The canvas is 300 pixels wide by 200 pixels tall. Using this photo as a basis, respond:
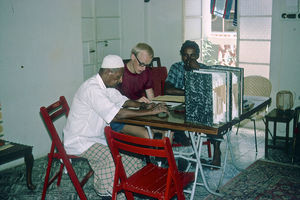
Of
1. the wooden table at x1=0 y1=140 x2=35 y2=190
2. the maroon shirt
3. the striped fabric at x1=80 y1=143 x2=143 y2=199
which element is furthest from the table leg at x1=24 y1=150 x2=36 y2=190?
the maroon shirt

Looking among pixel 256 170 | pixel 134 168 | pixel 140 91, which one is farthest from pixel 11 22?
pixel 256 170

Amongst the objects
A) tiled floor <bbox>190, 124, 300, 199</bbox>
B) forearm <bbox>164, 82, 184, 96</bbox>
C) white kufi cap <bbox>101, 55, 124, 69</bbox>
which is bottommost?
tiled floor <bbox>190, 124, 300, 199</bbox>

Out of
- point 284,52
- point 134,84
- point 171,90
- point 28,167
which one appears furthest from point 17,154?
point 284,52

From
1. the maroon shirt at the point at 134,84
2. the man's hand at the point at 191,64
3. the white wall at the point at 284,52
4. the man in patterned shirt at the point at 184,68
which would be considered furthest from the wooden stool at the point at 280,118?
the maroon shirt at the point at 134,84

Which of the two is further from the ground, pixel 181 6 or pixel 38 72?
pixel 181 6

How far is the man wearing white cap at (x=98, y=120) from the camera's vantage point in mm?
3055

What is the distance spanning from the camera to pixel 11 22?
4.12 meters

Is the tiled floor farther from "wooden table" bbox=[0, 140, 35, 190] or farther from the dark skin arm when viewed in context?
"wooden table" bbox=[0, 140, 35, 190]

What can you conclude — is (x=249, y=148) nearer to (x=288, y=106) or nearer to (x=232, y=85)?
(x=288, y=106)

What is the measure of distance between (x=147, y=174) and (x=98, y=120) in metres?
0.71

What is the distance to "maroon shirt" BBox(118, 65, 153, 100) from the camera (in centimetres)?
398

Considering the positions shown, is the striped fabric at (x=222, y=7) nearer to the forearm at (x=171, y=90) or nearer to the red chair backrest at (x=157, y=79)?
the red chair backrest at (x=157, y=79)

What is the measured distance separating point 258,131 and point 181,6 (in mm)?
2148

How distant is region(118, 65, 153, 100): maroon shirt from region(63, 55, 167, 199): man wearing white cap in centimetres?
70
